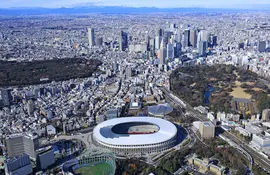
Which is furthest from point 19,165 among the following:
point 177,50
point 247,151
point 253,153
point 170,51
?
point 177,50

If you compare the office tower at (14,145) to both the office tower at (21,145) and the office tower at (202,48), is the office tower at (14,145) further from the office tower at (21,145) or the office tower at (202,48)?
the office tower at (202,48)

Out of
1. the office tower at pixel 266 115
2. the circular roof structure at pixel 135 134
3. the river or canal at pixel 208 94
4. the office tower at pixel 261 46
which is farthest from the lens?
the office tower at pixel 261 46

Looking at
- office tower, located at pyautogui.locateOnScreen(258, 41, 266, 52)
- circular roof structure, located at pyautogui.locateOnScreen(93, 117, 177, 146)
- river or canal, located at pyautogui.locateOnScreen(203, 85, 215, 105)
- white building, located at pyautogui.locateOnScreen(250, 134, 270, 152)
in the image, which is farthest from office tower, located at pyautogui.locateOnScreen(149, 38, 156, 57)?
white building, located at pyautogui.locateOnScreen(250, 134, 270, 152)

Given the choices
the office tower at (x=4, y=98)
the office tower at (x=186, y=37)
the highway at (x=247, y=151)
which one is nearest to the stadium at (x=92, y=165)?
the highway at (x=247, y=151)

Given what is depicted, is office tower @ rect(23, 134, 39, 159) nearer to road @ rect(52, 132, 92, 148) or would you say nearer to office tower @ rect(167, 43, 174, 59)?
road @ rect(52, 132, 92, 148)

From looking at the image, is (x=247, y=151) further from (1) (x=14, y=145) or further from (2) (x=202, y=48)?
(2) (x=202, y=48)

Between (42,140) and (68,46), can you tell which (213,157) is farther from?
(68,46)
